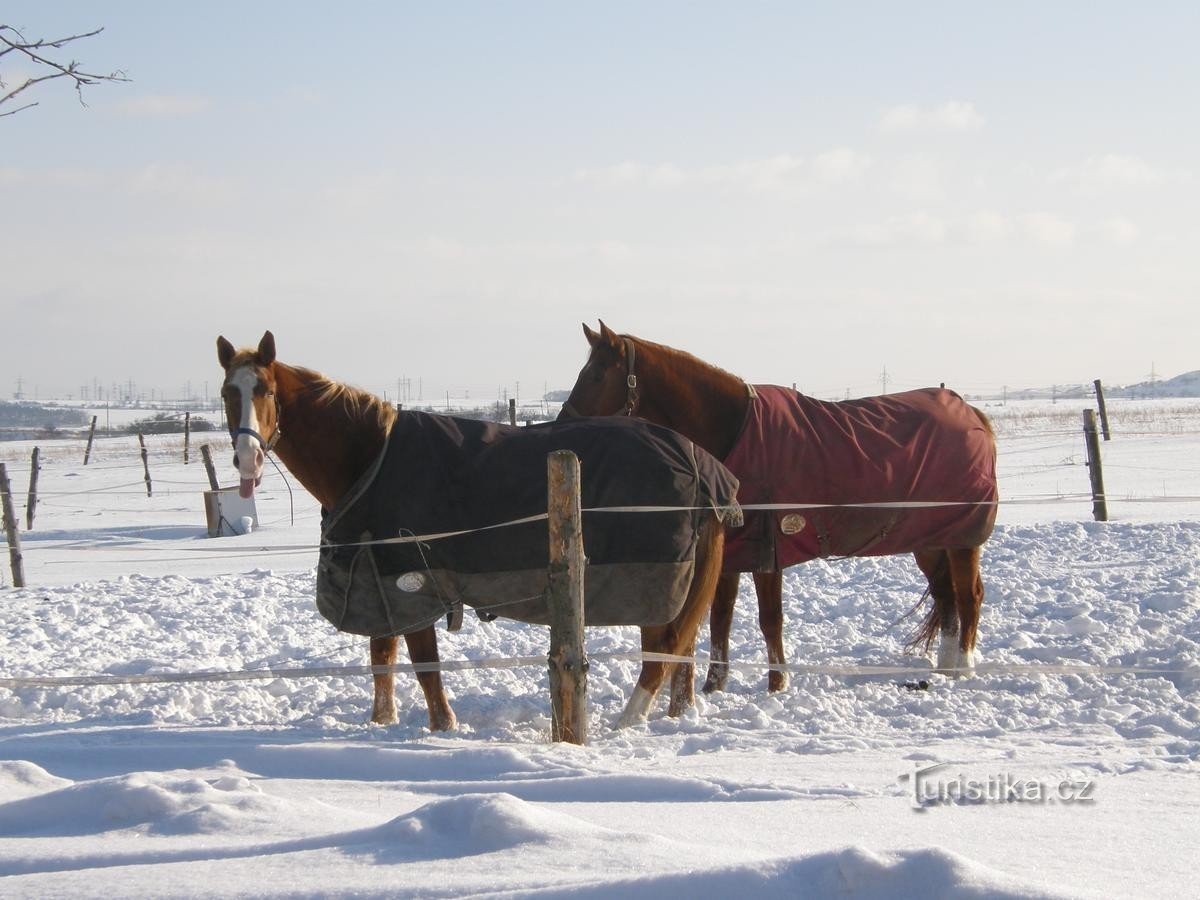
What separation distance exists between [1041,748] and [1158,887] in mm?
2044

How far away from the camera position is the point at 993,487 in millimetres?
6648

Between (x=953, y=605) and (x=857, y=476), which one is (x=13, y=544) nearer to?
(x=857, y=476)

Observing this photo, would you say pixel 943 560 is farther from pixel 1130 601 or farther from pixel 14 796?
pixel 14 796

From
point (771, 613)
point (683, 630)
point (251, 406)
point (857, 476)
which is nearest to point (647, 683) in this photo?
point (683, 630)

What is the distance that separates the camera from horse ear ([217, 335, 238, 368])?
17.1ft

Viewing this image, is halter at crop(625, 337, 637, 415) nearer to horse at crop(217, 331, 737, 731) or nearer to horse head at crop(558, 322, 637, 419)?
horse head at crop(558, 322, 637, 419)

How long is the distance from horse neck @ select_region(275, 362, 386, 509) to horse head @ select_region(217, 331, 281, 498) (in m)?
0.09

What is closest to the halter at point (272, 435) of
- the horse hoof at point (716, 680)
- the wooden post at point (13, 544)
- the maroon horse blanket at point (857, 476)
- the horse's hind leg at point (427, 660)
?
the horse's hind leg at point (427, 660)

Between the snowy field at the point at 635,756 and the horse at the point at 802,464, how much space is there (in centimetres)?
52

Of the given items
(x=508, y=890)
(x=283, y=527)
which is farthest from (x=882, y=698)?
(x=283, y=527)

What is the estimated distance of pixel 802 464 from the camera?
A: 20.2 feet

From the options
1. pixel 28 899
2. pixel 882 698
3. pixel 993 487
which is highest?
pixel 993 487

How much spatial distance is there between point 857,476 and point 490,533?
2.24 metres

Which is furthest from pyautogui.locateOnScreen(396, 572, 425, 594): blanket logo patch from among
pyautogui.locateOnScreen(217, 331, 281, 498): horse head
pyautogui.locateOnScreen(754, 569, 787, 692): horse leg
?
pyautogui.locateOnScreen(754, 569, 787, 692): horse leg
